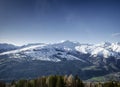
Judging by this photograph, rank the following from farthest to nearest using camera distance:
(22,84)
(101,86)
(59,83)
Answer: (101,86) → (22,84) → (59,83)

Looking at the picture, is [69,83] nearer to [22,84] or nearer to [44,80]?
[44,80]

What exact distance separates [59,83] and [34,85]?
2527 centimetres

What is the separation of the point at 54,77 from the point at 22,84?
2554 centimetres

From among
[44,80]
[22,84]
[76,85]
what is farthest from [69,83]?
[22,84]

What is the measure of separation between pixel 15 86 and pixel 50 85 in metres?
28.5

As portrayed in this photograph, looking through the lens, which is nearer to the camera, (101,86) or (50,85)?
(50,85)

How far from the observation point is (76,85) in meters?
176

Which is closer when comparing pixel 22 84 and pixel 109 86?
pixel 109 86

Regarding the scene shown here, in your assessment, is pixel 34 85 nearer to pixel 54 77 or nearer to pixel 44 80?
pixel 44 80

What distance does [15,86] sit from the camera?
18375cm

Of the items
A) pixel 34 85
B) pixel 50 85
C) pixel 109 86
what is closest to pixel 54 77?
pixel 50 85

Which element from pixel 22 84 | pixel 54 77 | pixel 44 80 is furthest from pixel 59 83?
pixel 22 84

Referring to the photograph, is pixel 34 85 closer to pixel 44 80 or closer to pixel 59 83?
pixel 44 80

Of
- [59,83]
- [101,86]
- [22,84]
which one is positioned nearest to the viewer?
[59,83]
